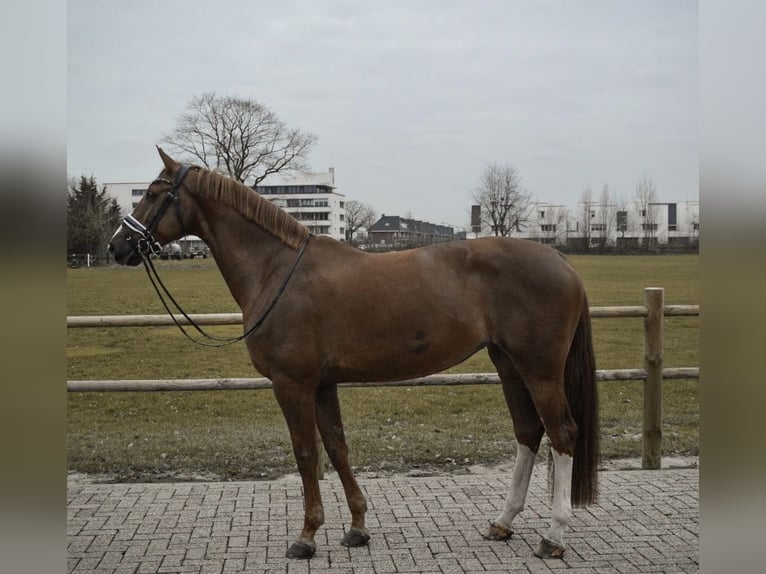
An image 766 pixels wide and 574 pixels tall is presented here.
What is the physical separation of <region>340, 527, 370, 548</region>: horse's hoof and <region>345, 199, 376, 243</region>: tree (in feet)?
16.0

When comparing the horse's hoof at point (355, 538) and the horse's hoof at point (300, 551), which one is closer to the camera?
the horse's hoof at point (300, 551)

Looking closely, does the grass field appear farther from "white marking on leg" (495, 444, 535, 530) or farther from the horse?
"white marking on leg" (495, 444, 535, 530)

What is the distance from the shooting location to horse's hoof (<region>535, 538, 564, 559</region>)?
359 cm

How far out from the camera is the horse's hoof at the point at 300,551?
3621 mm

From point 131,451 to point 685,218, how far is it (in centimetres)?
716

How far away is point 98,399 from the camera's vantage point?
7.95 m

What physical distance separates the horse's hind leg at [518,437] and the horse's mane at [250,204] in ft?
4.60

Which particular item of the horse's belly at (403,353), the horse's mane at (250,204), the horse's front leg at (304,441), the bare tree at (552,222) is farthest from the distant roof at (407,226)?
the horse's front leg at (304,441)

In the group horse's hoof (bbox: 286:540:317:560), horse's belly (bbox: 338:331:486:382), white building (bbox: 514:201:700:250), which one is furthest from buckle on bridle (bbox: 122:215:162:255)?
white building (bbox: 514:201:700:250)

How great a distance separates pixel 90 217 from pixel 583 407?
21.8 ft

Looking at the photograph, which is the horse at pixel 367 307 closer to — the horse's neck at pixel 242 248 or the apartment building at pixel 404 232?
the horse's neck at pixel 242 248
